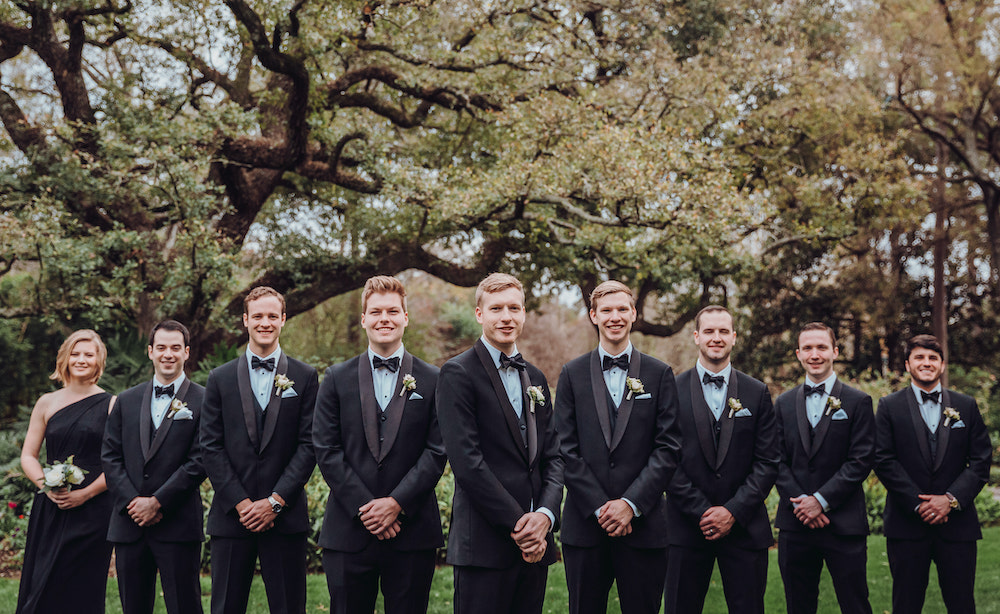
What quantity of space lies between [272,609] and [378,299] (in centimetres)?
170

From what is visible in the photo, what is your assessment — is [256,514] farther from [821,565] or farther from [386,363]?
[821,565]

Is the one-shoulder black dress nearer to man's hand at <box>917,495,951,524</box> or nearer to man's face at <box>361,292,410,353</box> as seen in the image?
man's face at <box>361,292,410,353</box>

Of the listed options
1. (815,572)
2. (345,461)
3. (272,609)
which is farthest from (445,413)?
(815,572)

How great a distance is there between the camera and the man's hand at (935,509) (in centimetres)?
473

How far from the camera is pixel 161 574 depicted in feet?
14.4

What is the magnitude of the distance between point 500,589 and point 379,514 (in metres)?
0.67

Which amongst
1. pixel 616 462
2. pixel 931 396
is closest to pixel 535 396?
pixel 616 462

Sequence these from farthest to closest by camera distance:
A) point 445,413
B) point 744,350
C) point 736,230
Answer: point 744,350, point 736,230, point 445,413

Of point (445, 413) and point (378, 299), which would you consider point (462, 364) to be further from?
point (378, 299)

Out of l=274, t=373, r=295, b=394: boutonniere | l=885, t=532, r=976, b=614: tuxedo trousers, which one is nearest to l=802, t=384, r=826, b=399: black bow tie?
l=885, t=532, r=976, b=614: tuxedo trousers

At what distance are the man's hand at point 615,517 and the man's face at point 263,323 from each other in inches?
76.9

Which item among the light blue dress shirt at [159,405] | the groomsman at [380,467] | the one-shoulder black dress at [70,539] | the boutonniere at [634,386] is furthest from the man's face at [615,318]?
the one-shoulder black dress at [70,539]

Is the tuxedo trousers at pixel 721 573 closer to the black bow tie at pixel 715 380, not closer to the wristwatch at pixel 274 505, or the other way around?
the black bow tie at pixel 715 380

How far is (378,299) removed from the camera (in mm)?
3988
